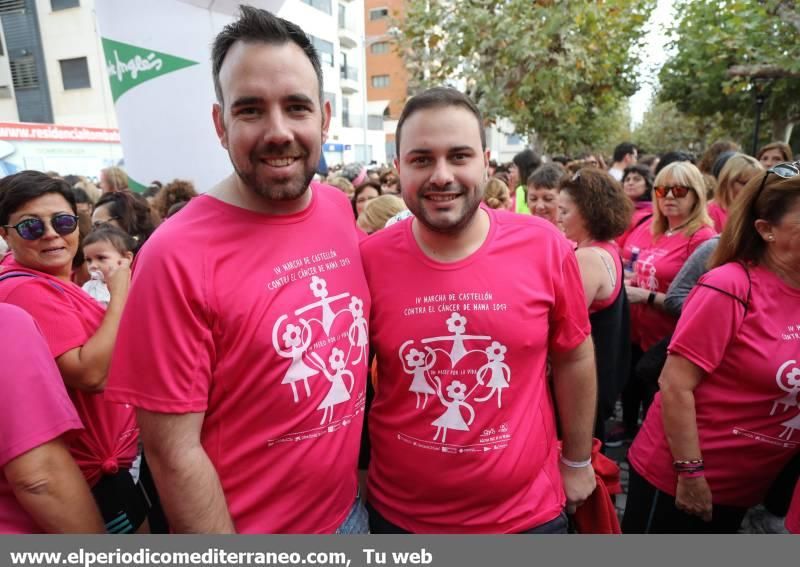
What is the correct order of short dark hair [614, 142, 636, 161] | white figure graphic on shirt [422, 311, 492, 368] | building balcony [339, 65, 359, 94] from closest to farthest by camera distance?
white figure graphic on shirt [422, 311, 492, 368], short dark hair [614, 142, 636, 161], building balcony [339, 65, 359, 94]

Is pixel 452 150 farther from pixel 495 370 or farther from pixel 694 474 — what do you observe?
pixel 694 474

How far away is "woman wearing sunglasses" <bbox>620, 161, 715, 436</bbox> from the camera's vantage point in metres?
3.79

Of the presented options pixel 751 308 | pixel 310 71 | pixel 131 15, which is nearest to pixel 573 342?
pixel 751 308

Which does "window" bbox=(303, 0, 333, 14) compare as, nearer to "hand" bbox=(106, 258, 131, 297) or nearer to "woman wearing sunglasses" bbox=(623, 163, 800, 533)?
"hand" bbox=(106, 258, 131, 297)

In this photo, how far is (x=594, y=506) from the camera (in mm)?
2193

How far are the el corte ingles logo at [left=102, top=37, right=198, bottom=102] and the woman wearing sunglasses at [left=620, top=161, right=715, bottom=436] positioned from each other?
4812 millimetres

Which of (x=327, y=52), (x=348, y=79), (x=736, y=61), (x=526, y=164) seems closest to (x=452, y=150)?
(x=526, y=164)

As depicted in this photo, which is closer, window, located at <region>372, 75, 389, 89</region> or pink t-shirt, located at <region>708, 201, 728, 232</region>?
pink t-shirt, located at <region>708, 201, 728, 232</region>

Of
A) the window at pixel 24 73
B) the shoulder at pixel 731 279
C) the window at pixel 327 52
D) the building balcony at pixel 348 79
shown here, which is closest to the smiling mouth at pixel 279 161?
the shoulder at pixel 731 279

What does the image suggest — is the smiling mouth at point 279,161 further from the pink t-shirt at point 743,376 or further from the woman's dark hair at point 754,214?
the woman's dark hair at point 754,214

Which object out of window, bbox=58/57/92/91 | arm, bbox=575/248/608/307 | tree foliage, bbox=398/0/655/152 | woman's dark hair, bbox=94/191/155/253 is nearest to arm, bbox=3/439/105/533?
arm, bbox=575/248/608/307

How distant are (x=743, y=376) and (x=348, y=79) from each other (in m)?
39.4

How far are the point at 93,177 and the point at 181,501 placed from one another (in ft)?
64.0
